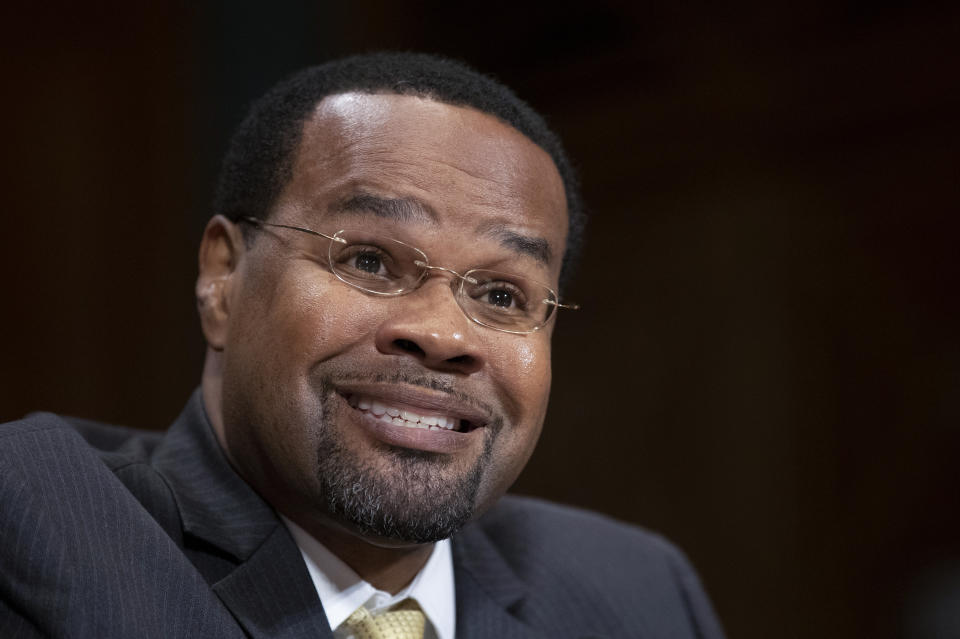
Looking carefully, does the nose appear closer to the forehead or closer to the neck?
the forehead

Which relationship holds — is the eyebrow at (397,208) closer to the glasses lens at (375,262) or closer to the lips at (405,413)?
the glasses lens at (375,262)

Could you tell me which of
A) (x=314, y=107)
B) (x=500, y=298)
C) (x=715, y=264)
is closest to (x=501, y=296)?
(x=500, y=298)

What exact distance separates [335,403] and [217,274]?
368mm

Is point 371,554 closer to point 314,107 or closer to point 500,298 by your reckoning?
point 500,298

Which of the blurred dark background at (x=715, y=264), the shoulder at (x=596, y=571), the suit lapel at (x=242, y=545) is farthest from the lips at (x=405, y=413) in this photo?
the blurred dark background at (x=715, y=264)

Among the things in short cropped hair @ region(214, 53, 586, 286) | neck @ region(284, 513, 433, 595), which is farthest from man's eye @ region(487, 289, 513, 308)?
neck @ region(284, 513, 433, 595)

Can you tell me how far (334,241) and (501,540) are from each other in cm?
78

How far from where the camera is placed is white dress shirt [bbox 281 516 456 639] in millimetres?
1446

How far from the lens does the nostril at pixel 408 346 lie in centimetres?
137

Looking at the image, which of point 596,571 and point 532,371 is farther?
point 596,571

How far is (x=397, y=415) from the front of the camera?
136 cm

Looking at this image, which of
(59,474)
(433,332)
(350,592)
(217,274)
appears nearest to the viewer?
(59,474)

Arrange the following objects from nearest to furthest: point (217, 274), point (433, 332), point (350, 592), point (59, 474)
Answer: point (59, 474) → point (433, 332) → point (350, 592) → point (217, 274)

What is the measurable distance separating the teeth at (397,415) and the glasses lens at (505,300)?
17 centimetres
